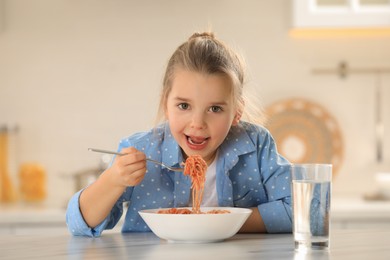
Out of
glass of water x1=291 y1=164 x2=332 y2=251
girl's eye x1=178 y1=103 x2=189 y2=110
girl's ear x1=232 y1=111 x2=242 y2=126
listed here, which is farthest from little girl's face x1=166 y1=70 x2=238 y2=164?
glass of water x1=291 y1=164 x2=332 y2=251

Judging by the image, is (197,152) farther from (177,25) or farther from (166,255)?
(177,25)

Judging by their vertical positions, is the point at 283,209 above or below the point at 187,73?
below

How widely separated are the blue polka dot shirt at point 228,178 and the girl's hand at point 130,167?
0.19 meters

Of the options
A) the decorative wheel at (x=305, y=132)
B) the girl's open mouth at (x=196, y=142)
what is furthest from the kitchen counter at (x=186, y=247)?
the decorative wheel at (x=305, y=132)

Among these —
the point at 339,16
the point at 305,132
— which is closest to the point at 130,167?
the point at 339,16

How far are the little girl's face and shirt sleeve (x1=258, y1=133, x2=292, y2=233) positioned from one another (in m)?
0.15

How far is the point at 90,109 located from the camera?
347cm

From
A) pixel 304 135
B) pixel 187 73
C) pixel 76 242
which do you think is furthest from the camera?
pixel 304 135

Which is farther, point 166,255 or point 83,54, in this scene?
point 83,54

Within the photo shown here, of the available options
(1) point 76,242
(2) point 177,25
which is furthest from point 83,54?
(1) point 76,242

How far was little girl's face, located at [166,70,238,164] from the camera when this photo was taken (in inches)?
67.0

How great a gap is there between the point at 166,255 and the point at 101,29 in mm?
2299

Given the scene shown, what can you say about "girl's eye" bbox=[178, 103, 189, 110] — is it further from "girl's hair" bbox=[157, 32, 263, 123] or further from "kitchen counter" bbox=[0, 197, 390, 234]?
"kitchen counter" bbox=[0, 197, 390, 234]

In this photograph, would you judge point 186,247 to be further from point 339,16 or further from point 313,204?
point 339,16
